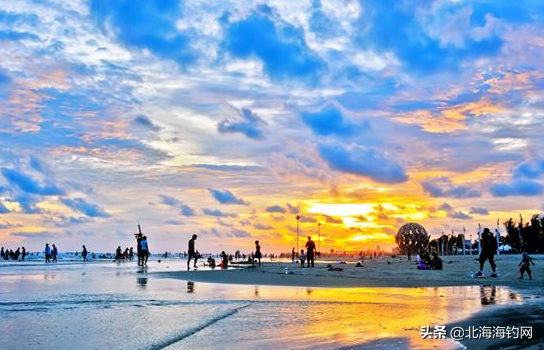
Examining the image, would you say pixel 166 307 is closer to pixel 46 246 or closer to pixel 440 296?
pixel 440 296

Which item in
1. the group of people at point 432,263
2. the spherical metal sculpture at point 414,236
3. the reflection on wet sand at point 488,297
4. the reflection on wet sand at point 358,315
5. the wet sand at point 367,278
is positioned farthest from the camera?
the spherical metal sculpture at point 414,236

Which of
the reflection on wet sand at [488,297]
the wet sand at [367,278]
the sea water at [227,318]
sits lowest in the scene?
the wet sand at [367,278]

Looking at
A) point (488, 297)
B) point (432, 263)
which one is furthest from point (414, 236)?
point (488, 297)

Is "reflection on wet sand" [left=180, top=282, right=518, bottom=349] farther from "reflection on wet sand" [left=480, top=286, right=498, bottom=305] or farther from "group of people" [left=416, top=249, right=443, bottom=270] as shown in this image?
"group of people" [left=416, top=249, right=443, bottom=270]

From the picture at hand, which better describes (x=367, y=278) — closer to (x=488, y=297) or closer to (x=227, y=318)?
(x=488, y=297)

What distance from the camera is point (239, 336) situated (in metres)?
8.73

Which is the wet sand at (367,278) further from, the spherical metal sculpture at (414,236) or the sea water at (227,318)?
the spherical metal sculpture at (414,236)

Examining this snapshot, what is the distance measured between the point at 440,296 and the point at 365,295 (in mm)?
2247

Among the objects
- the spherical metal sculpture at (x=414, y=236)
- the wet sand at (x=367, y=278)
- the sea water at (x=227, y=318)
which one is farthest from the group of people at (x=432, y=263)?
the spherical metal sculpture at (x=414, y=236)

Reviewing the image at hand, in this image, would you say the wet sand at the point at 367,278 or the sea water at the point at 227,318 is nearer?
the sea water at the point at 227,318

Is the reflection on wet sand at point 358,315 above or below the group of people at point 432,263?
above

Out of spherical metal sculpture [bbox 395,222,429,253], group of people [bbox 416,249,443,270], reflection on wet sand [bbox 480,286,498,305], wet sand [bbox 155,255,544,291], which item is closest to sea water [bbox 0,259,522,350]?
reflection on wet sand [bbox 480,286,498,305]

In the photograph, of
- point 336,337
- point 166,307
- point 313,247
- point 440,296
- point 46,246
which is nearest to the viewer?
point 336,337

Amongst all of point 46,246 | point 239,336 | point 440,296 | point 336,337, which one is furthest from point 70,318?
point 46,246
